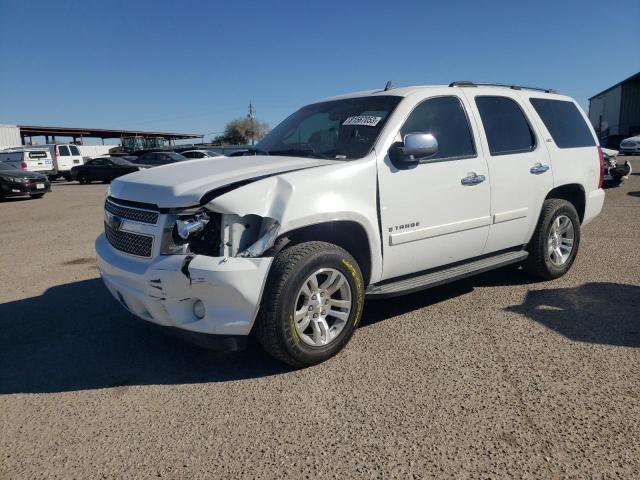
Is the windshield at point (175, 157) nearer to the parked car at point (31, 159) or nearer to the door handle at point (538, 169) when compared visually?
the parked car at point (31, 159)

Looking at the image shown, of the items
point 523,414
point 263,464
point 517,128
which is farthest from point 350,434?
point 517,128

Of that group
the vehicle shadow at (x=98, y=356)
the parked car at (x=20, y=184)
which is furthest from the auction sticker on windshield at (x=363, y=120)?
the parked car at (x=20, y=184)

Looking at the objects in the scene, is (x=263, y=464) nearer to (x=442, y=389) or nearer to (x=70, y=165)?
(x=442, y=389)

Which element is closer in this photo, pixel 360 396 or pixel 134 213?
pixel 360 396

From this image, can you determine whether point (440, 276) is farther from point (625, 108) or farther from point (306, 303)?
point (625, 108)

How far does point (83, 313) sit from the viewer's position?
176 inches

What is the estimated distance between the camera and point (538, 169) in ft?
15.2

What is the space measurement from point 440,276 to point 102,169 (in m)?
24.2

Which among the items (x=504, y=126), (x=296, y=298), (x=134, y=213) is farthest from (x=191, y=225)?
(x=504, y=126)

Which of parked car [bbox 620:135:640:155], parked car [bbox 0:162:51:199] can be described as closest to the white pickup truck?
parked car [bbox 0:162:51:199]

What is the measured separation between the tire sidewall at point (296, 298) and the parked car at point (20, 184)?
16.1 metres

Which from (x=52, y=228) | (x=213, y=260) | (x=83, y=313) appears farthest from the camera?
(x=52, y=228)

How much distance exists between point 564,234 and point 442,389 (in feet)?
10.0

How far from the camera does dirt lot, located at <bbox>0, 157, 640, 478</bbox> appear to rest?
2.37 m
